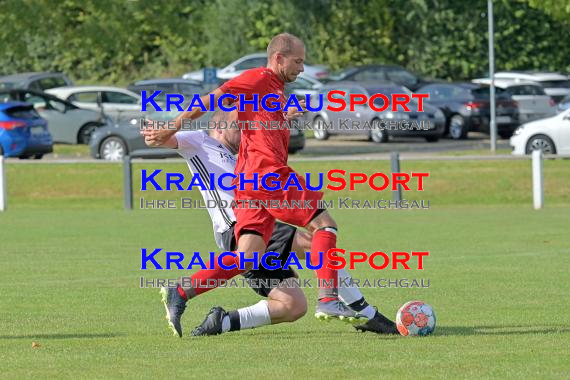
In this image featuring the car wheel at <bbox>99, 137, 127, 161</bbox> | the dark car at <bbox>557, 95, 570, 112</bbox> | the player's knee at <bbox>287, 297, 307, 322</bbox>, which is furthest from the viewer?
the dark car at <bbox>557, 95, 570, 112</bbox>

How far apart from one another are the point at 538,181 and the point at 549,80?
26486 millimetres

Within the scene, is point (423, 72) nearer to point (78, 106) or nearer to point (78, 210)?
point (78, 106)

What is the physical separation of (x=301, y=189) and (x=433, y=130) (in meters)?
34.7

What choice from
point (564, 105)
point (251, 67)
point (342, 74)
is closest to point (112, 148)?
point (564, 105)

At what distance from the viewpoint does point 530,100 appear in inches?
1828

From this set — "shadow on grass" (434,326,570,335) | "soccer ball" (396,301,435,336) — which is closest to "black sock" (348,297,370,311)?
"soccer ball" (396,301,435,336)

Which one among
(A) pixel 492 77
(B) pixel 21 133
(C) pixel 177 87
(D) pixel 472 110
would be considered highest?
(C) pixel 177 87

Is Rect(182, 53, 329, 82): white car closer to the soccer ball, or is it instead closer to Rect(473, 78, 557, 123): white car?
Rect(473, 78, 557, 123): white car

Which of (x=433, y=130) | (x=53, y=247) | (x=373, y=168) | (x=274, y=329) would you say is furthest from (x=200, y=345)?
(x=433, y=130)

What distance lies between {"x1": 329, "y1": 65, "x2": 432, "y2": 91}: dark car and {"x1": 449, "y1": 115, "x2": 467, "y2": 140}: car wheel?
263 inches

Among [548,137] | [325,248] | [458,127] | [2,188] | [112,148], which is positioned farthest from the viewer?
[458,127]

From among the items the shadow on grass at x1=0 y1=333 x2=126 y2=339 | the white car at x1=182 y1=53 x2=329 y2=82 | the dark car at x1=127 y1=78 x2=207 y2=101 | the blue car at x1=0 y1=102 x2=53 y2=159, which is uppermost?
the white car at x1=182 y1=53 x2=329 y2=82

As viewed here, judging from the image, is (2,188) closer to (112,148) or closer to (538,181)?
(112,148)

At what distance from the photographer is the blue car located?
35719 mm
